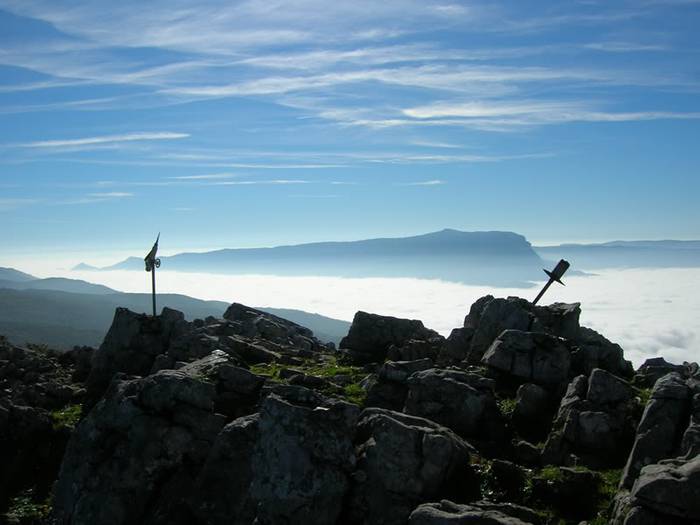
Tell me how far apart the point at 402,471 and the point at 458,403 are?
6.32 m

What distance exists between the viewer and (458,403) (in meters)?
26.7

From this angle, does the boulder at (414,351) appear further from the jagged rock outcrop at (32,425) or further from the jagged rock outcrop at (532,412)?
the jagged rock outcrop at (32,425)

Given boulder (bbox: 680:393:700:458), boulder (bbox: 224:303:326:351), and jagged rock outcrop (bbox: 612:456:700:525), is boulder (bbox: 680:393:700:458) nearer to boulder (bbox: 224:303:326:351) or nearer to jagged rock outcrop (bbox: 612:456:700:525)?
jagged rock outcrop (bbox: 612:456:700:525)

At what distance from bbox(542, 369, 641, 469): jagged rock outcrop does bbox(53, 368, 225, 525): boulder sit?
14.2 metres

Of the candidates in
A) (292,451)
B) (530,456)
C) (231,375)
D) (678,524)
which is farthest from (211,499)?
(678,524)

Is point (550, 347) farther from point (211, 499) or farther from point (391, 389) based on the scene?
point (211, 499)

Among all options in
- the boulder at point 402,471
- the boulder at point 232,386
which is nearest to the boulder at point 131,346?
the boulder at point 232,386

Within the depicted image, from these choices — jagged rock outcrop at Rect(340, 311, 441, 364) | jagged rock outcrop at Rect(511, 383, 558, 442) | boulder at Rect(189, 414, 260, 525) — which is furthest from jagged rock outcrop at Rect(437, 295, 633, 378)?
boulder at Rect(189, 414, 260, 525)

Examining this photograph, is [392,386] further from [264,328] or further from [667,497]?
[264,328]

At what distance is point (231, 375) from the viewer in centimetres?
3016

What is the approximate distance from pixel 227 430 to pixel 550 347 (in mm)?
15632

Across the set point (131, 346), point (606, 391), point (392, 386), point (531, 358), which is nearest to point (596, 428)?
point (606, 391)

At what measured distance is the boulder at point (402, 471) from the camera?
2072 centimetres

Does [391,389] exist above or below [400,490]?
above
